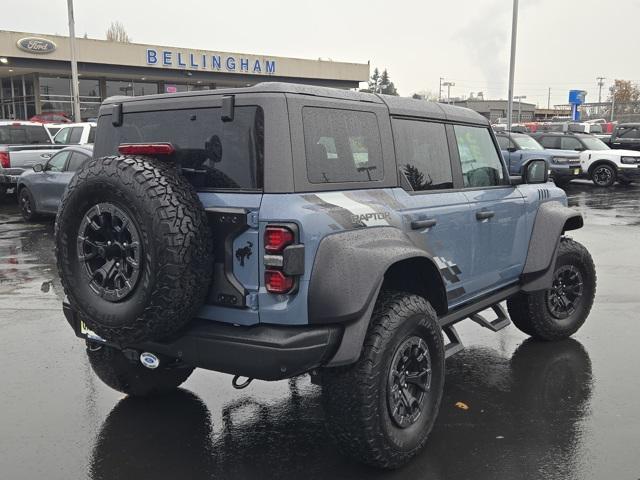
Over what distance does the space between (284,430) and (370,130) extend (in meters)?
1.91

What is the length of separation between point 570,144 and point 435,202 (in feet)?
61.1

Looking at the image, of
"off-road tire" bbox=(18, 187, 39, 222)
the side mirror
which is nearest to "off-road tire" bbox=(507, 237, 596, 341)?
the side mirror

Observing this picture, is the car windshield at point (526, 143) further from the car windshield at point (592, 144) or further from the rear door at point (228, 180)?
the rear door at point (228, 180)

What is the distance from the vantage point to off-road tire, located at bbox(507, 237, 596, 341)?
5.56m

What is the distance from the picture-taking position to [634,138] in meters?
22.6

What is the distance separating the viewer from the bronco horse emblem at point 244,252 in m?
3.18

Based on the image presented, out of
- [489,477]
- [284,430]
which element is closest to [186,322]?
[284,430]

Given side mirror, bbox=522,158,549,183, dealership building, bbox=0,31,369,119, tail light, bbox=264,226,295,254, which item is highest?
dealership building, bbox=0,31,369,119

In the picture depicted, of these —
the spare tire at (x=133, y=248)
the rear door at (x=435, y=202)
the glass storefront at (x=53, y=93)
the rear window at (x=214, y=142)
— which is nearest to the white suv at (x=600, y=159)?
the rear door at (x=435, y=202)

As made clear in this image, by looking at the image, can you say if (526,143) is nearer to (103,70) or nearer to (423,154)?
(423,154)

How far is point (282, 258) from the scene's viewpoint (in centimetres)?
308

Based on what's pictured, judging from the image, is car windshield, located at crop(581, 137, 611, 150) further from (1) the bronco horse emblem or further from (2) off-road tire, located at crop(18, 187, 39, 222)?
(1) the bronco horse emblem

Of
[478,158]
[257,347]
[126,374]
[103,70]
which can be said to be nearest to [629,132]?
[478,158]

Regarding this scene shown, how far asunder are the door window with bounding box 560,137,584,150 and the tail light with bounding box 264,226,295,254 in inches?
779
